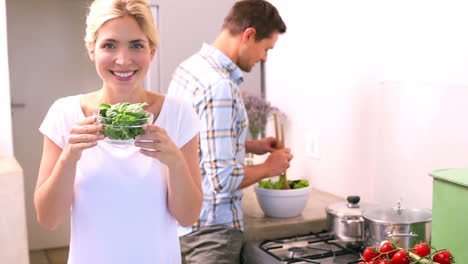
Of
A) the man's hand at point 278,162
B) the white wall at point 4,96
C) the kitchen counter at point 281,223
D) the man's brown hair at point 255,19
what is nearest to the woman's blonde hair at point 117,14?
the man's brown hair at point 255,19

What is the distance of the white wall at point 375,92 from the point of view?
1641mm

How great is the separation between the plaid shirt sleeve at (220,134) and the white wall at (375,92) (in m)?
0.59

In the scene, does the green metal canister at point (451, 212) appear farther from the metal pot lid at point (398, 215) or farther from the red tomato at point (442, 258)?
the metal pot lid at point (398, 215)

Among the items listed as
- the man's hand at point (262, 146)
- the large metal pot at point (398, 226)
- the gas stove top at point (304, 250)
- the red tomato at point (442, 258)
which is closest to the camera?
the red tomato at point (442, 258)

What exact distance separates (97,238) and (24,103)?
2851mm

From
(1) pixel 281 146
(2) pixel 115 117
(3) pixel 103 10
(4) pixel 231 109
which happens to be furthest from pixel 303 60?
(2) pixel 115 117

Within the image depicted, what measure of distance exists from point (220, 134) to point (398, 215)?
1.97 feet

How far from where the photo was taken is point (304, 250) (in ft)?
5.65

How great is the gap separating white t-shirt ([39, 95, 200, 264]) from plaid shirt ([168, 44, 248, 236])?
45 cm

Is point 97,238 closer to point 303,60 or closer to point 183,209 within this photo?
point 183,209

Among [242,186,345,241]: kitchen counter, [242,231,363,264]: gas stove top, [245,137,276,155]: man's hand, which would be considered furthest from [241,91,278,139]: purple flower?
[242,231,363,264]: gas stove top

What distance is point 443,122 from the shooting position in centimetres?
165

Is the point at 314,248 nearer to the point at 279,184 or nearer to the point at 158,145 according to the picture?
the point at 279,184

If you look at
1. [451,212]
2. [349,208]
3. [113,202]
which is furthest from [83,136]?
[349,208]
